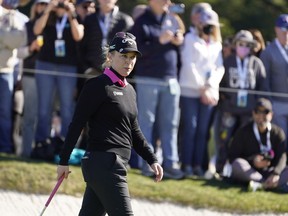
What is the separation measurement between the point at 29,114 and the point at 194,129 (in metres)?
2.04

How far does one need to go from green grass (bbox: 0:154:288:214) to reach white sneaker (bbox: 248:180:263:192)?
0.06m

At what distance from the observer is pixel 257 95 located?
12.4 m

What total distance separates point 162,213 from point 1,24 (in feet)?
9.72

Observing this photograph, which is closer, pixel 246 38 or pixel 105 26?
pixel 105 26

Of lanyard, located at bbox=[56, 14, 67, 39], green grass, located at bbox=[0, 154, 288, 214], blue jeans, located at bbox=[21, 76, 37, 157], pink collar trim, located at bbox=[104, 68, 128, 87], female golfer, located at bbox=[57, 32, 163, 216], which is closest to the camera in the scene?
female golfer, located at bbox=[57, 32, 163, 216]

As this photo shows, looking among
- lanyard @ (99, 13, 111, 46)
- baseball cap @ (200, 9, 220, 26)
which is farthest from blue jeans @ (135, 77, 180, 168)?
baseball cap @ (200, 9, 220, 26)

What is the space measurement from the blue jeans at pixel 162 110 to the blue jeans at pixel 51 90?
0.84 metres

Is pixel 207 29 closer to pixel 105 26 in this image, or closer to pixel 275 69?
pixel 275 69

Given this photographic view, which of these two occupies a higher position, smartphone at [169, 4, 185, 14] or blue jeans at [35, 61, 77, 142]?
smartphone at [169, 4, 185, 14]

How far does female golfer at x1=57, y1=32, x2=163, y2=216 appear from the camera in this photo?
7.86 m

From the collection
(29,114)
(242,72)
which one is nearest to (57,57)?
(29,114)

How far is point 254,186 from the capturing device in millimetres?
11570

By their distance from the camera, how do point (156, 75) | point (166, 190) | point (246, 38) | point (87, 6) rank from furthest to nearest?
point (87, 6) → point (246, 38) → point (156, 75) → point (166, 190)

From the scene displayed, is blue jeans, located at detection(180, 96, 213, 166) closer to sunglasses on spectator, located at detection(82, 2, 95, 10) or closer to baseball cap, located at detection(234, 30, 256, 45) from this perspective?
baseball cap, located at detection(234, 30, 256, 45)
